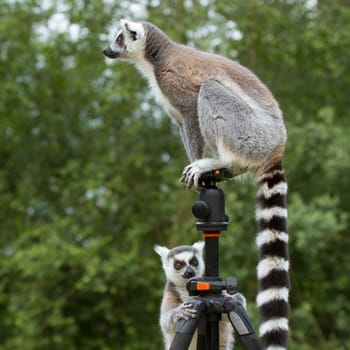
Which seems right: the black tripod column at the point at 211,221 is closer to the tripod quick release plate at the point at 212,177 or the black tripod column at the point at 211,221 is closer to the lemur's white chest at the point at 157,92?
the tripod quick release plate at the point at 212,177

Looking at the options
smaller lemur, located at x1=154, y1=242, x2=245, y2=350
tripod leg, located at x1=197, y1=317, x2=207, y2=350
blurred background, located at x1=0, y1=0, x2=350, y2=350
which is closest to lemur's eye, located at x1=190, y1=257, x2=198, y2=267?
smaller lemur, located at x1=154, y1=242, x2=245, y2=350

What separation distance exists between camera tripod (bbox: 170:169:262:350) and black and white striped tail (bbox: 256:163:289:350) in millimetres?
79

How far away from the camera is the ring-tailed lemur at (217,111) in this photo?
2826 mm

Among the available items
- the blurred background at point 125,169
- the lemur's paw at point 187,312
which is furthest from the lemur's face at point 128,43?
the blurred background at point 125,169

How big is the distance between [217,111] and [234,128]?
118 mm

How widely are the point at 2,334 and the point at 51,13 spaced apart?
15.2ft

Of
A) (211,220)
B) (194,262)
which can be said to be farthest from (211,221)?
(194,262)

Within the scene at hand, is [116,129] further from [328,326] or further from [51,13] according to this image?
[328,326]

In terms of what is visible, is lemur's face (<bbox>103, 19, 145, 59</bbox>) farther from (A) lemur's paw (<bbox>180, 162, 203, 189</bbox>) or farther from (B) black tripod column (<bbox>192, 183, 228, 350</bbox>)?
(B) black tripod column (<bbox>192, 183, 228, 350</bbox>)

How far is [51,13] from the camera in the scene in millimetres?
8164

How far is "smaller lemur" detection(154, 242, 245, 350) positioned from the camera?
3.12 m

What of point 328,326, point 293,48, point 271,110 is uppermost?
point 293,48

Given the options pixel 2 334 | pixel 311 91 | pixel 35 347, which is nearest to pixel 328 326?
pixel 311 91

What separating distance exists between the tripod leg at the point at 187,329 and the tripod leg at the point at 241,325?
99mm
